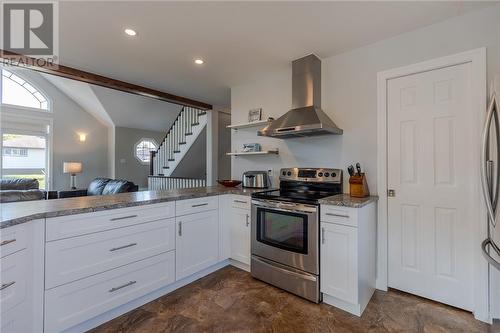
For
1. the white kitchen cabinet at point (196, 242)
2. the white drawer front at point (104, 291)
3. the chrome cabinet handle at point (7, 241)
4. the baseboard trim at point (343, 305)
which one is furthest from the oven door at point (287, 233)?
the chrome cabinet handle at point (7, 241)

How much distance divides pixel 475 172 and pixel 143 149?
861 cm

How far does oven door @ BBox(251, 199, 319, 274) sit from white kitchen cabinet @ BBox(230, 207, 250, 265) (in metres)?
0.14

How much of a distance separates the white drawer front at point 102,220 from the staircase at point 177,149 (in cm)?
342

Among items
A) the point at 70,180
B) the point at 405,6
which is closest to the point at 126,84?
the point at 405,6

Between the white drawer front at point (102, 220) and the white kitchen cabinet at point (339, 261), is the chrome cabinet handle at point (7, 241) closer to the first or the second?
the white drawer front at point (102, 220)

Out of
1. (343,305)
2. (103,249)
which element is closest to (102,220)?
(103,249)

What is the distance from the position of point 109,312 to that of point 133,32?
8.01ft

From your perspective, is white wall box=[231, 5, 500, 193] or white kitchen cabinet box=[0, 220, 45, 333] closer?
white kitchen cabinet box=[0, 220, 45, 333]

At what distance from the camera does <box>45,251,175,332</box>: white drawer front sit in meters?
1.63

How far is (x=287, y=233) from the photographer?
2.38m

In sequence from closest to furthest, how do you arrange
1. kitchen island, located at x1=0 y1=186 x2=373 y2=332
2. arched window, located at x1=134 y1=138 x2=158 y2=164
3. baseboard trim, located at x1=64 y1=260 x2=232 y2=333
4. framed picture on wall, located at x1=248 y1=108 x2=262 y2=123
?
kitchen island, located at x1=0 y1=186 x2=373 y2=332, baseboard trim, located at x1=64 y1=260 x2=232 y2=333, framed picture on wall, located at x1=248 y1=108 x2=262 y2=123, arched window, located at x1=134 y1=138 x2=158 y2=164

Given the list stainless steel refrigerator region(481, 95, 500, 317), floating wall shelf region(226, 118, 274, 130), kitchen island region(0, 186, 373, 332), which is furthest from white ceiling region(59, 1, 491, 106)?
kitchen island region(0, 186, 373, 332)

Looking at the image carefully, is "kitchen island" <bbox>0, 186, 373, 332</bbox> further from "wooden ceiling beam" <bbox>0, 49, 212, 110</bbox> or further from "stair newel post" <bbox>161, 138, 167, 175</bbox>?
"stair newel post" <bbox>161, 138, 167, 175</bbox>

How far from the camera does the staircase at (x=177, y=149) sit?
5.89 m
